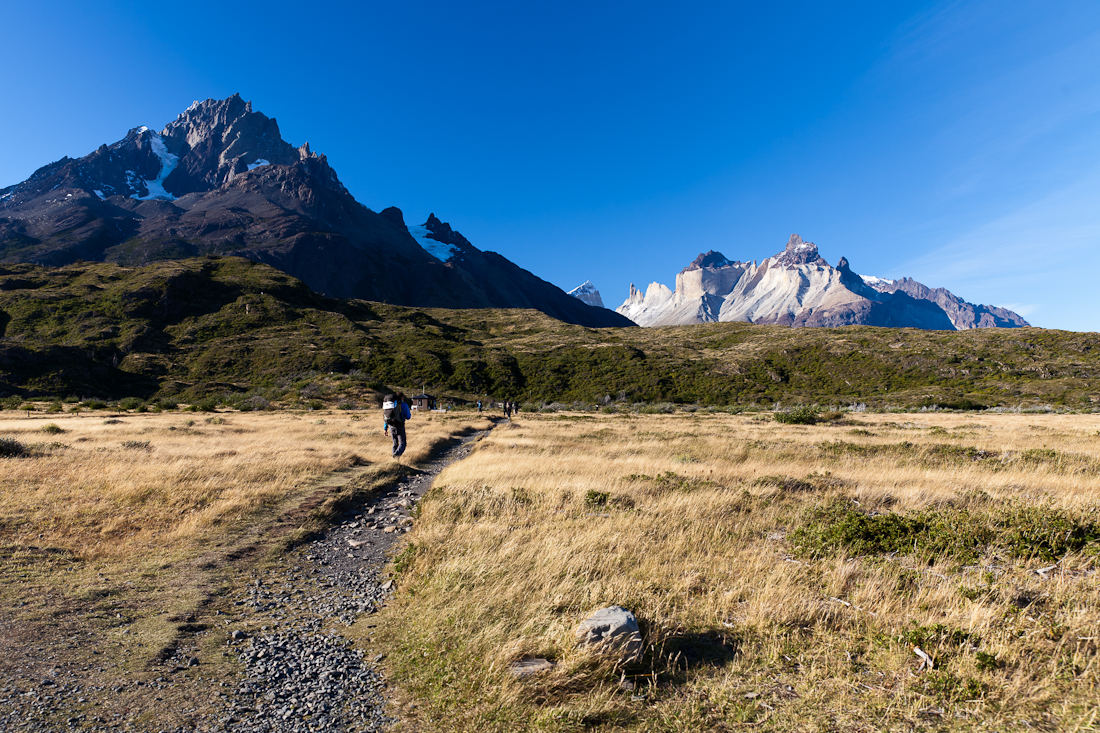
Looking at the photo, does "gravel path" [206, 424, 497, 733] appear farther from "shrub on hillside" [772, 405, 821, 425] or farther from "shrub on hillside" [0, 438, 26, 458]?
"shrub on hillside" [772, 405, 821, 425]

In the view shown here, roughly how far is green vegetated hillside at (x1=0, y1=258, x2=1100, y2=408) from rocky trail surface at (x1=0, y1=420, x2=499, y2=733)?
66613mm

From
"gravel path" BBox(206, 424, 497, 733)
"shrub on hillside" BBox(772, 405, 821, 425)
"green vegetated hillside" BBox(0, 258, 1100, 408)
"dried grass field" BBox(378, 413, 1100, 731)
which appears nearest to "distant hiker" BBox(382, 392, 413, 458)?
"dried grass field" BBox(378, 413, 1100, 731)

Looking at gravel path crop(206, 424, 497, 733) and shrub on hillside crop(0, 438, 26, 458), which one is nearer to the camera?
gravel path crop(206, 424, 497, 733)

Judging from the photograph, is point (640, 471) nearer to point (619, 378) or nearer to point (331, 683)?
point (331, 683)

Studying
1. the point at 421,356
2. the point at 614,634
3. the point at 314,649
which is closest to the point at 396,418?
the point at 314,649

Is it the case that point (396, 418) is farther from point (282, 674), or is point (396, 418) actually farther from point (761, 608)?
point (761, 608)

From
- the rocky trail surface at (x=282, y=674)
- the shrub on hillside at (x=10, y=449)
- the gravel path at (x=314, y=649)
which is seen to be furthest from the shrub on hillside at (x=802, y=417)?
the shrub on hillside at (x=10, y=449)

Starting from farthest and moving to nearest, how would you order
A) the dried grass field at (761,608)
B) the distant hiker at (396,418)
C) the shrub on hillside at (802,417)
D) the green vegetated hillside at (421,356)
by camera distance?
1. the green vegetated hillside at (421,356)
2. the shrub on hillside at (802,417)
3. the distant hiker at (396,418)
4. the dried grass field at (761,608)

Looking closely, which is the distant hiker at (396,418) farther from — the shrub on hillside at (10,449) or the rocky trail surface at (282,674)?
the shrub on hillside at (10,449)

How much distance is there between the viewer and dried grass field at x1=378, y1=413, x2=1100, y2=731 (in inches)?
160

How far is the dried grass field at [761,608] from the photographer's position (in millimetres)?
4062

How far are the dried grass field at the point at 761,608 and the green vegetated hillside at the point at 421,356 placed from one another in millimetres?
66814

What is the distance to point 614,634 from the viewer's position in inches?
187

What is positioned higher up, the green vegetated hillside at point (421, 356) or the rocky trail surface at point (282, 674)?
the green vegetated hillside at point (421, 356)
